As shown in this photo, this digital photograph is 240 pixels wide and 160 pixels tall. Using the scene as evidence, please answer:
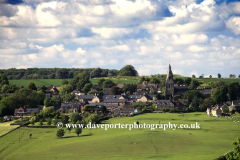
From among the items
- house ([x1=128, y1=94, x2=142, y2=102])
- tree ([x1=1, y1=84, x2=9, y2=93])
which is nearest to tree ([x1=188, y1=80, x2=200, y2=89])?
house ([x1=128, y1=94, x2=142, y2=102])

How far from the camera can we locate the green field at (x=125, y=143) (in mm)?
62375

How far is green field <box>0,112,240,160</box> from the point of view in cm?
6238

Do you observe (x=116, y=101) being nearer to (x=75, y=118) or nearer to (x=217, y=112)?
(x=75, y=118)

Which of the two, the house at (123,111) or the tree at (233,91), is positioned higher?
the tree at (233,91)

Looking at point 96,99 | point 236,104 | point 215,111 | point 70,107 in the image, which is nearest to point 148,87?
point 96,99

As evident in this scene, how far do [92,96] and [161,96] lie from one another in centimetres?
2228

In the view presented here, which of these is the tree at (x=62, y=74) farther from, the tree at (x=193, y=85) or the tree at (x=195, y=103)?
the tree at (x=195, y=103)

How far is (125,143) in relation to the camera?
6906 cm

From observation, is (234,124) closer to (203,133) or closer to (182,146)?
(203,133)

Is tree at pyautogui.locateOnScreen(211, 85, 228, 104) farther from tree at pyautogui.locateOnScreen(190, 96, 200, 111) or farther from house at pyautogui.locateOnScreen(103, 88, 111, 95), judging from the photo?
house at pyautogui.locateOnScreen(103, 88, 111, 95)

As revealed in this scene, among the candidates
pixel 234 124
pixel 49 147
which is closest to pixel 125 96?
pixel 234 124

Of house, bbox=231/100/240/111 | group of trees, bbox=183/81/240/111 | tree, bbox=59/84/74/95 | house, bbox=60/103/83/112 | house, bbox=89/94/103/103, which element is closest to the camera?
house, bbox=231/100/240/111

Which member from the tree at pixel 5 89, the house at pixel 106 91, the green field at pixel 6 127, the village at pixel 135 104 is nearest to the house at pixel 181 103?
the village at pixel 135 104

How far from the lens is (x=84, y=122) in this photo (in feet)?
297
